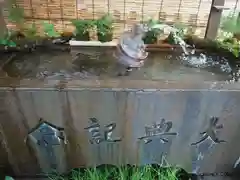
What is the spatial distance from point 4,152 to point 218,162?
113 cm

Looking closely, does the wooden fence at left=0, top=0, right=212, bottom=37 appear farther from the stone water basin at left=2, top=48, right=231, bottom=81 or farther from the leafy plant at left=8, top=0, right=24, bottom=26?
the stone water basin at left=2, top=48, right=231, bottom=81

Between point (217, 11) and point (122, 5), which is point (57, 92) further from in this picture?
point (217, 11)

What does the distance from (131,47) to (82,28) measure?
38 centimetres

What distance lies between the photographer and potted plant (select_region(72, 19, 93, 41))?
1.47 metres

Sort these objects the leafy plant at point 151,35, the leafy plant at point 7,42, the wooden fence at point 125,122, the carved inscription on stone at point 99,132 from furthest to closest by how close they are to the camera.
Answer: the leafy plant at point 151,35, the leafy plant at point 7,42, the carved inscription on stone at point 99,132, the wooden fence at point 125,122

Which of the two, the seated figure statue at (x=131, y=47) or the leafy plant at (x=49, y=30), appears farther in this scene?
the leafy plant at (x=49, y=30)

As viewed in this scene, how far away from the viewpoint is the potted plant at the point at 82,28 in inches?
58.0

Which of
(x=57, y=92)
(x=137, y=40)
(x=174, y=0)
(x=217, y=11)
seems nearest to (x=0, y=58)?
(x=57, y=92)

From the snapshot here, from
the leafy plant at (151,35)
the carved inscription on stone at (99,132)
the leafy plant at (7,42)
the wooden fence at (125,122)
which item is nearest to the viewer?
the wooden fence at (125,122)

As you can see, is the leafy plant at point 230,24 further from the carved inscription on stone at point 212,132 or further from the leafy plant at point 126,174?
the leafy plant at point 126,174

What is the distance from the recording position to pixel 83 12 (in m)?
1.61

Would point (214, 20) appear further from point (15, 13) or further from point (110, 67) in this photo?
point (15, 13)

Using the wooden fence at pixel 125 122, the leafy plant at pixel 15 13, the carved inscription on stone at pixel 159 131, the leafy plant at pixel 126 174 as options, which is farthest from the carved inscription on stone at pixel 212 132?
the leafy plant at pixel 15 13

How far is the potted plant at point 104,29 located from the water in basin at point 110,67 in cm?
12
